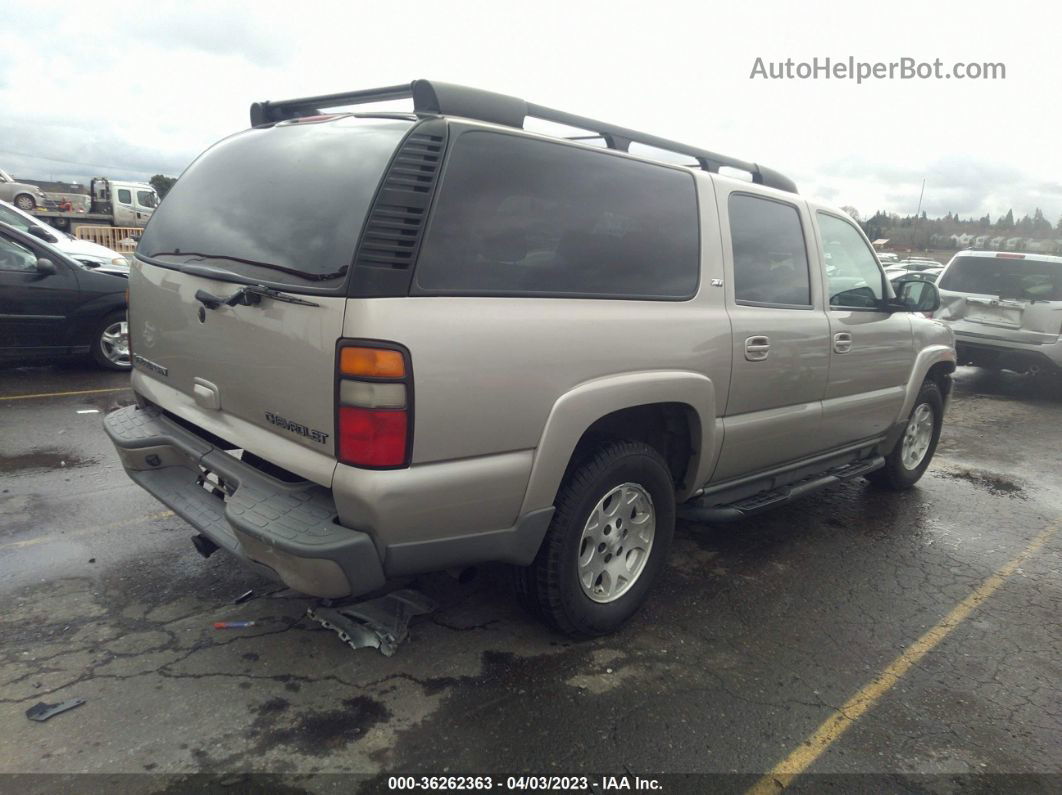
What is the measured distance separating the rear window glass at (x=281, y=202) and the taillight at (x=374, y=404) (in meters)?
0.27

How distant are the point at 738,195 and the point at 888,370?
176 centimetres

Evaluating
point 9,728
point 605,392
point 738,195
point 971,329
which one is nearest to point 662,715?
point 605,392

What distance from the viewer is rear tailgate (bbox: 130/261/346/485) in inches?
94.3

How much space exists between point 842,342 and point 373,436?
2920 millimetres

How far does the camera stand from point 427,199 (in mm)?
2443

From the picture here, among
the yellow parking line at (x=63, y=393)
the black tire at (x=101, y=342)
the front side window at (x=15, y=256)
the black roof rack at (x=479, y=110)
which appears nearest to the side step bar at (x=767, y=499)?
the black roof rack at (x=479, y=110)

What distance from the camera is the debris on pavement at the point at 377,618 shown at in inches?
113

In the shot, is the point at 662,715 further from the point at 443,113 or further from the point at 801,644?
the point at 443,113

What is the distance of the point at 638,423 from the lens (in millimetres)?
3287

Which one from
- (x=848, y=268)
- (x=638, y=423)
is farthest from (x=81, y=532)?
(x=848, y=268)

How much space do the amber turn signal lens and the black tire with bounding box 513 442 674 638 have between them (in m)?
0.90

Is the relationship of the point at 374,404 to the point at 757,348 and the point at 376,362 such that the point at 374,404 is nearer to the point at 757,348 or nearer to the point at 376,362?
the point at 376,362

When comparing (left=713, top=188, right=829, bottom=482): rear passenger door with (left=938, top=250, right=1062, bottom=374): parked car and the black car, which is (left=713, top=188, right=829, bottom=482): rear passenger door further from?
(left=938, top=250, right=1062, bottom=374): parked car

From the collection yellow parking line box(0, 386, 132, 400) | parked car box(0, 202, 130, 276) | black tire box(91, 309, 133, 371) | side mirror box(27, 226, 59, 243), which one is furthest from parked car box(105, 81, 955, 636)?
side mirror box(27, 226, 59, 243)
